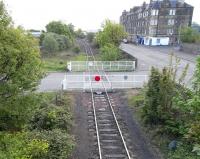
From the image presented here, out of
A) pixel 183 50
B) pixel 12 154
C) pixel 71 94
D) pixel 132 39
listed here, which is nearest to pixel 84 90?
pixel 71 94

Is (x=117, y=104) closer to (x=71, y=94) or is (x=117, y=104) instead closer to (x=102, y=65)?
(x=71, y=94)

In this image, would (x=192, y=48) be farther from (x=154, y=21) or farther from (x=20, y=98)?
(x=20, y=98)

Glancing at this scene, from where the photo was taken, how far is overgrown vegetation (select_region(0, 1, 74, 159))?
10320 millimetres

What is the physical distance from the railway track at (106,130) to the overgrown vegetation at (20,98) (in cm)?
164

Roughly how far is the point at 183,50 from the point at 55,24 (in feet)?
103

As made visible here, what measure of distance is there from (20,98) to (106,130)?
551 centimetres

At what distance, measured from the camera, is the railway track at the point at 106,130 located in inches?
496

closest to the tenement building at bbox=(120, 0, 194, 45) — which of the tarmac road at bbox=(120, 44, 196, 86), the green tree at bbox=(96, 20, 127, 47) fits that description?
the tarmac road at bbox=(120, 44, 196, 86)

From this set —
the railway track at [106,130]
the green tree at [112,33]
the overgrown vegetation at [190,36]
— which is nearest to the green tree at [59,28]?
the overgrown vegetation at [190,36]

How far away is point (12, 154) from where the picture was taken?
10.0 m

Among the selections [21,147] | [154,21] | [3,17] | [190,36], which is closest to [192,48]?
[190,36]

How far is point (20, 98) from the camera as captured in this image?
11.3 m

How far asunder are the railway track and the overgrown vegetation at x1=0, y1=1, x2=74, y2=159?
1.64 metres

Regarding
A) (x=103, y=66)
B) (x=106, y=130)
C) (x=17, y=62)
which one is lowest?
(x=106, y=130)
